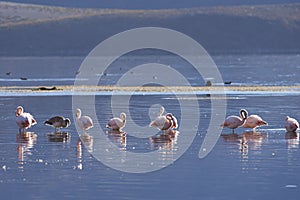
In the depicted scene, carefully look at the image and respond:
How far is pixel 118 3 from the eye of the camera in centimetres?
18575

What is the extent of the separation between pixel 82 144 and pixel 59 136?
5.86 ft

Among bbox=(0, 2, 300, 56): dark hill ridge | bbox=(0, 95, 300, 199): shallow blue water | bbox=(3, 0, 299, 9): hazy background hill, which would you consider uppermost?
bbox=(3, 0, 299, 9): hazy background hill

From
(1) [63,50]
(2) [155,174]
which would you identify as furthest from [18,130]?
(1) [63,50]

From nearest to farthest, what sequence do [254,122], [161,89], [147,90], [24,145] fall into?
[24,145], [254,122], [147,90], [161,89]

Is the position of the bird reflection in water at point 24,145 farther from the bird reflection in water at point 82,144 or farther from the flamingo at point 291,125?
the flamingo at point 291,125

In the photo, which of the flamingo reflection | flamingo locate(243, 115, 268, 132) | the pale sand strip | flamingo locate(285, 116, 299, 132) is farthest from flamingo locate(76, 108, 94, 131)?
the pale sand strip

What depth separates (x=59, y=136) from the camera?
66.6 ft

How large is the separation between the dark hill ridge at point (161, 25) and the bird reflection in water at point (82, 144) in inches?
3590

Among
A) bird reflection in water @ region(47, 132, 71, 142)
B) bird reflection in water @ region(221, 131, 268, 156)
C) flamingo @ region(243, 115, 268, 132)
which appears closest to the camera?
bird reflection in water @ region(221, 131, 268, 156)

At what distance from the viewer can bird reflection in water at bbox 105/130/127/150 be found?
735 inches

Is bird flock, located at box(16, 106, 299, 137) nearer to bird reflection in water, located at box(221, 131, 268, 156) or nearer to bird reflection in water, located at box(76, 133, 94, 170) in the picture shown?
bird reflection in water, located at box(221, 131, 268, 156)

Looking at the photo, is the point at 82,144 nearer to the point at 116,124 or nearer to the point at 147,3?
the point at 116,124

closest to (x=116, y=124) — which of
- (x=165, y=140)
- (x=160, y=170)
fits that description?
(x=165, y=140)

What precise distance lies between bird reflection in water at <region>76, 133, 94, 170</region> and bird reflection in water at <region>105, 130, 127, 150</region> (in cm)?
45
